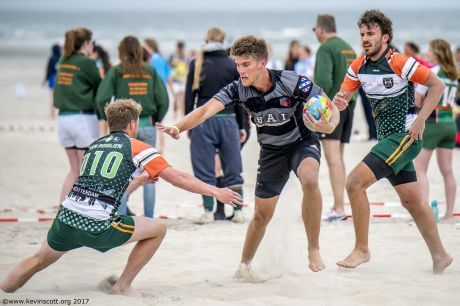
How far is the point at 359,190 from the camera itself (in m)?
5.79

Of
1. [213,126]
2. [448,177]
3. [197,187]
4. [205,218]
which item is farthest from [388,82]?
[205,218]

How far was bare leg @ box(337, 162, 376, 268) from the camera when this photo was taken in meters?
5.76

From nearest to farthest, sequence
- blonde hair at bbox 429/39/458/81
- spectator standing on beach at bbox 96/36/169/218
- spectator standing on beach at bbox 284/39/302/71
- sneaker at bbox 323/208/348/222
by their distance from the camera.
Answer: blonde hair at bbox 429/39/458/81 < spectator standing on beach at bbox 96/36/169/218 < sneaker at bbox 323/208/348/222 < spectator standing on beach at bbox 284/39/302/71

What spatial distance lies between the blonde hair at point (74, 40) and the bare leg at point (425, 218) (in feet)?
13.8

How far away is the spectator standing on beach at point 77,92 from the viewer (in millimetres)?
8352

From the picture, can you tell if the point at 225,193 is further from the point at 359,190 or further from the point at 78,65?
the point at 78,65

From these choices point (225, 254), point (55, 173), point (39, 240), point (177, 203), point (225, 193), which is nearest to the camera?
point (225, 193)

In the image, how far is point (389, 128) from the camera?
19.2 feet

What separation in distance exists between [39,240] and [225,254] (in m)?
2.03

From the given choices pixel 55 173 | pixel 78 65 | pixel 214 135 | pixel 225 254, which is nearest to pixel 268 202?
pixel 225 254

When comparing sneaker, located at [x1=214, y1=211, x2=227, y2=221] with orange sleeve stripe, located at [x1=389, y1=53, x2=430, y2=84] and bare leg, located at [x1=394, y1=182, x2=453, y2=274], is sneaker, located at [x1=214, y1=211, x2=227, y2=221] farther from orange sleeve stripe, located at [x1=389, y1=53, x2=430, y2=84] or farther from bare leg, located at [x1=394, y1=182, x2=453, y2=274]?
orange sleeve stripe, located at [x1=389, y1=53, x2=430, y2=84]

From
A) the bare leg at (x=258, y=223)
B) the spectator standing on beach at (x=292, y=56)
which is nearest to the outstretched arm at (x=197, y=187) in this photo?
the bare leg at (x=258, y=223)

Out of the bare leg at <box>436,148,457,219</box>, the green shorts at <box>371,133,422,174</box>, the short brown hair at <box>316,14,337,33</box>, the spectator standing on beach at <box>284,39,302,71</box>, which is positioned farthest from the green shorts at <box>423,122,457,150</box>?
the spectator standing on beach at <box>284,39,302,71</box>

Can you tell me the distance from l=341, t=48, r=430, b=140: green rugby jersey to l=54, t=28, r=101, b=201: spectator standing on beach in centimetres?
366
